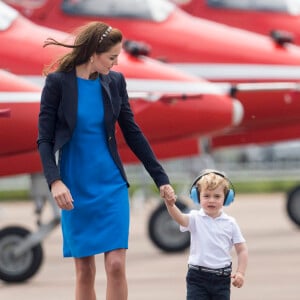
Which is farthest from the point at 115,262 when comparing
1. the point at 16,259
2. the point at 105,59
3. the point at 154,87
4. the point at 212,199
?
the point at 154,87

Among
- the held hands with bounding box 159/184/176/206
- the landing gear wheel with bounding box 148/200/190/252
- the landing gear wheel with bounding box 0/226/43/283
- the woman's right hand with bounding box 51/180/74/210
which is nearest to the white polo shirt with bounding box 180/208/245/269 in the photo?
the held hands with bounding box 159/184/176/206

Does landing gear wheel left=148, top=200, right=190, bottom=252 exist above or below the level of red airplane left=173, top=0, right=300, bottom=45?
below

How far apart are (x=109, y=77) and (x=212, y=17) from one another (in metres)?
9.01

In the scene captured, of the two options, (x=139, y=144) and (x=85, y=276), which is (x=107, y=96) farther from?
(x=85, y=276)

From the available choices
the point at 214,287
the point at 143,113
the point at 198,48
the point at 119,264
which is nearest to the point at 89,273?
the point at 119,264

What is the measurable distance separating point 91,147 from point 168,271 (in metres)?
5.23

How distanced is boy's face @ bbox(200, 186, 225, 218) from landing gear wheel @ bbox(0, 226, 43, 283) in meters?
4.79

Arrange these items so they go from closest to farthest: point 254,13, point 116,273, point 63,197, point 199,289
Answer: point 199,289
point 63,197
point 116,273
point 254,13

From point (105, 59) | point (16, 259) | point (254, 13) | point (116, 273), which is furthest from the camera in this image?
point (254, 13)

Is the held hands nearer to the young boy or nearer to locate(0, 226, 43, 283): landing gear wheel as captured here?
the young boy

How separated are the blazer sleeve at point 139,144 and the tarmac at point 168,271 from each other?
2834 mm

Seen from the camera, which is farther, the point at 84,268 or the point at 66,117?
the point at 84,268

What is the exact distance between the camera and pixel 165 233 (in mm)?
16000

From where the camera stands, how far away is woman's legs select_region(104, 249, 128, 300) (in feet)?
28.6
